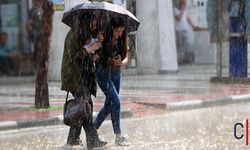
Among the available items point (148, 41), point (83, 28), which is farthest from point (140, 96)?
point (148, 41)

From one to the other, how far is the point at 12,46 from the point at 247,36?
7520 millimetres

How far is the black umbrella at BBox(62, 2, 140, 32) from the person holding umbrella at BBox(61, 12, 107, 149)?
159mm

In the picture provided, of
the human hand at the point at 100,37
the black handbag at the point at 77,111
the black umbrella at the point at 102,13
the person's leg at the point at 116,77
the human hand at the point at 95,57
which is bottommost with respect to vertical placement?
the black handbag at the point at 77,111

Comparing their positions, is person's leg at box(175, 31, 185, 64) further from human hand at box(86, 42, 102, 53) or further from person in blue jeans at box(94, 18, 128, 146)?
human hand at box(86, 42, 102, 53)

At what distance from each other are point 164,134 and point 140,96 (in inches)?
217

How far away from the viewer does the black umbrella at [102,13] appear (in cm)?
947

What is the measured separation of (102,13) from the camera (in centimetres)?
974

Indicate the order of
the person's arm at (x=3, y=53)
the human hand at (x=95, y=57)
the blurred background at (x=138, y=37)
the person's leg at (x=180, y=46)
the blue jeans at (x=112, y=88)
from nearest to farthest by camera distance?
the human hand at (x=95, y=57)
the blue jeans at (x=112, y=88)
the person's arm at (x=3, y=53)
the blurred background at (x=138, y=37)
the person's leg at (x=180, y=46)

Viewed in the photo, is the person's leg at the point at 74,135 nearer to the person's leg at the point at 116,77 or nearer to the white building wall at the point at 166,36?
the person's leg at the point at 116,77

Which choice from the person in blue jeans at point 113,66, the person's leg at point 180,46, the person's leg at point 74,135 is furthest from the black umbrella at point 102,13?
the person's leg at point 180,46

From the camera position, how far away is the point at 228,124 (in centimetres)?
1168

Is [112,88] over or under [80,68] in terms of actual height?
under

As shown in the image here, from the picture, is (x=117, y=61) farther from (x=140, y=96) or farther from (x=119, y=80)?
(x=140, y=96)

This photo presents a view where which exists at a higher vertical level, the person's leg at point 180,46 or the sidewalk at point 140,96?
the person's leg at point 180,46
